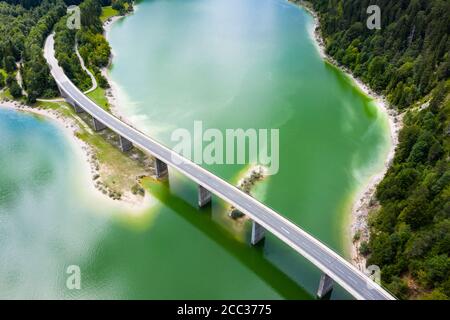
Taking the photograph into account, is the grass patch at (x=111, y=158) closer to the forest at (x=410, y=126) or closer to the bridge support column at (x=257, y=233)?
the bridge support column at (x=257, y=233)

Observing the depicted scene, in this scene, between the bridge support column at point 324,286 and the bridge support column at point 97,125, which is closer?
the bridge support column at point 324,286

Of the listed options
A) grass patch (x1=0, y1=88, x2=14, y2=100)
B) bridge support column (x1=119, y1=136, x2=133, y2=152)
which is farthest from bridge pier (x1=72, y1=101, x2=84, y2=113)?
bridge support column (x1=119, y1=136, x2=133, y2=152)

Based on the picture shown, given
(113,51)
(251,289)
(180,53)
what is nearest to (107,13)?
(113,51)

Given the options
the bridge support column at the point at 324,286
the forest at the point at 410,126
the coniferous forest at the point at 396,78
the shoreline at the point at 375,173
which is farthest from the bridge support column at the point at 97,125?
the forest at the point at 410,126

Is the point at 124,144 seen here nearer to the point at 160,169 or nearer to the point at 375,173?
the point at 160,169

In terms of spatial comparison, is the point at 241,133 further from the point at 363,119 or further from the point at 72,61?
the point at 72,61

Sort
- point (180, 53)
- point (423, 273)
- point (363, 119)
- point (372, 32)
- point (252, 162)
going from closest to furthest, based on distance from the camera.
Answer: point (423, 273) < point (252, 162) < point (363, 119) < point (372, 32) < point (180, 53)
